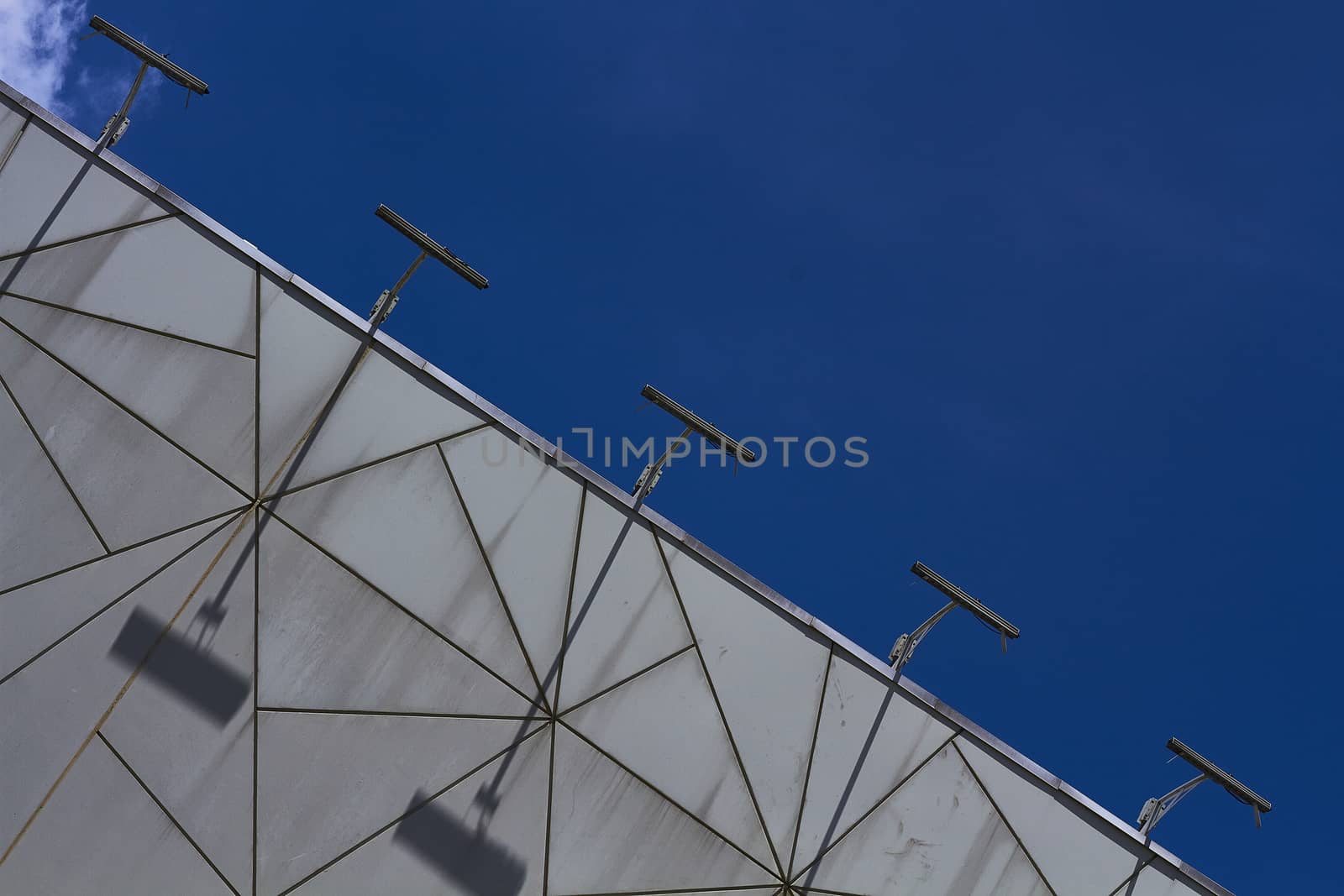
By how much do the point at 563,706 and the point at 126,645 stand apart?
752 centimetres

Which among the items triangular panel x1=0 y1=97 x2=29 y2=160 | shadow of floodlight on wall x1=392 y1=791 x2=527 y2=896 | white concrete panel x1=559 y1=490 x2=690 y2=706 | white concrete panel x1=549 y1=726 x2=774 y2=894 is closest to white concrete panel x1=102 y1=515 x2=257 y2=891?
shadow of floodlight on wall x1=392 y1=791 x2=527 y2=896

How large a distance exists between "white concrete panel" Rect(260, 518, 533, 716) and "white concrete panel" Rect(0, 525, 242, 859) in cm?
182

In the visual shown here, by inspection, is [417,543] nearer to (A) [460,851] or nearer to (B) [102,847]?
(A) [460,851]

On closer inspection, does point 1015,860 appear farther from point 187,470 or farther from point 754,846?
point 187,470

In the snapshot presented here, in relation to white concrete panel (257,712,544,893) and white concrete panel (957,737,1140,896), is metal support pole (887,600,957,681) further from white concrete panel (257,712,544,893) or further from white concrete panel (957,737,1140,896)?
white concrete panel (257,712,544,893)

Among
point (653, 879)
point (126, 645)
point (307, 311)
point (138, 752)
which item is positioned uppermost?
point (307, 311)

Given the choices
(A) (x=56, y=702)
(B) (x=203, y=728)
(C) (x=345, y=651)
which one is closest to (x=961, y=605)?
(C) (x=345, y=651)

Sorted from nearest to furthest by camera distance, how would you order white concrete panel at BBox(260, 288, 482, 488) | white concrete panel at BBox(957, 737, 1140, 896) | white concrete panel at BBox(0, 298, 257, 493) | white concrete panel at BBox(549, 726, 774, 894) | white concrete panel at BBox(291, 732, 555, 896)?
white concrete panel at BBox(291, 732, 555, 896), white concrete panel at BBox(549, 726, 774, 894), white concrete panel at BBox(0, 298, 257, 493), white concrete panel at BBox(260, 288, 482, 488), white concrete panel at BBox(957, 737, 1140, 896)

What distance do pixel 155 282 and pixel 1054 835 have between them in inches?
761

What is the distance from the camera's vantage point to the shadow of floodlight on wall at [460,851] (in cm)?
1669

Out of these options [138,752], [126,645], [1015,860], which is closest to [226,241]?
[126,645]

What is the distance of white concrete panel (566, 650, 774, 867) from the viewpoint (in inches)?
685

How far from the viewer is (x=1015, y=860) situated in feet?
58.9

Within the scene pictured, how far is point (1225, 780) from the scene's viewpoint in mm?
17422
